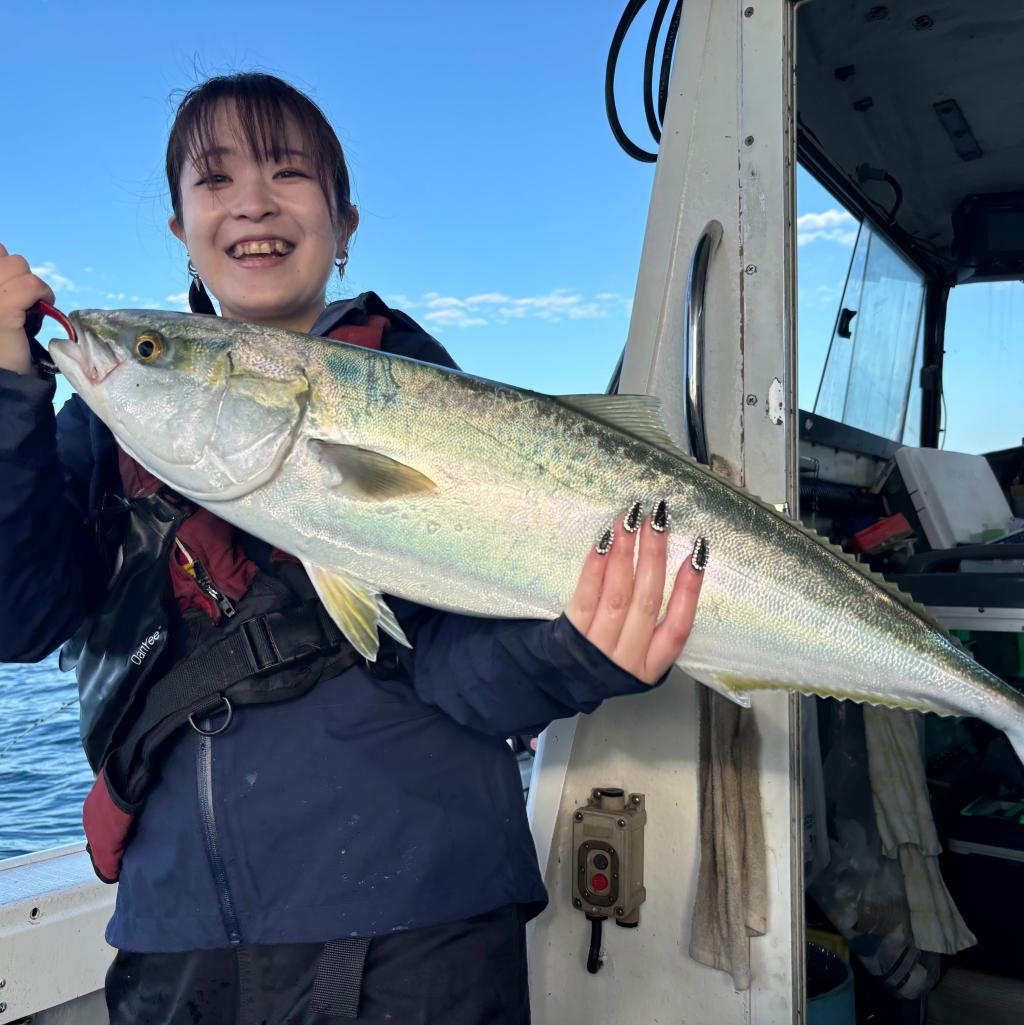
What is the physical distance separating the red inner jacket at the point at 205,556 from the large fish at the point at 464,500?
16cm

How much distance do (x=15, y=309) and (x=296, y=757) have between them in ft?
3.14

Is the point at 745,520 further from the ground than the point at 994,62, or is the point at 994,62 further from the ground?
the point at 994,62

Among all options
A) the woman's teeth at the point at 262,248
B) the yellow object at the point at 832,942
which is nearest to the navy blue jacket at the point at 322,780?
the woman's teeth at the point at 262,248

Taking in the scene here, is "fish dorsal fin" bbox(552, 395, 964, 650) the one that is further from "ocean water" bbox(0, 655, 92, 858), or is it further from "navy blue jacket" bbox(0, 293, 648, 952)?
"ocean water" bbox(0, 655, 92, 858)

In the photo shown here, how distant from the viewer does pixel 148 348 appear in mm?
1802

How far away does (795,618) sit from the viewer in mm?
1729

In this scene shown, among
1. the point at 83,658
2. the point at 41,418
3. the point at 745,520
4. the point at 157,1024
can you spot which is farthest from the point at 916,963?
the point at 41,418

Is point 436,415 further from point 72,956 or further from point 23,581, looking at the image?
point 72,956

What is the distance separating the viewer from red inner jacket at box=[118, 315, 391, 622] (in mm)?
1835

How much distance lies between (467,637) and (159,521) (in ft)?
2.12

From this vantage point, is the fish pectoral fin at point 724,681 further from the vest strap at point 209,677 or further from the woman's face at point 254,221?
the woman's face at point 254,221

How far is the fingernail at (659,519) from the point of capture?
1.66 meters

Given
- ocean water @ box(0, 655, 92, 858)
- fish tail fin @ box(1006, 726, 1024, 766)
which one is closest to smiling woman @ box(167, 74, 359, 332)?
fish tail fin @ box(1006, 726, 1024, 766)

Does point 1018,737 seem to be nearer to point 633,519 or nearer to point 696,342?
point 633,519
